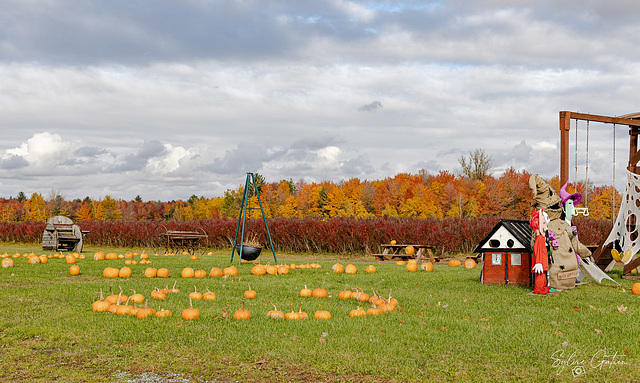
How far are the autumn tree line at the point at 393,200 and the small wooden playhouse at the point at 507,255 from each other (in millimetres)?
24419

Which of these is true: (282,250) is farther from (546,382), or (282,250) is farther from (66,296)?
(546,382)

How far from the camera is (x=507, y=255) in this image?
37.1ft

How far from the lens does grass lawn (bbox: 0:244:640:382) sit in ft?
16.8

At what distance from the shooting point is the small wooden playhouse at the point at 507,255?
11133 mm

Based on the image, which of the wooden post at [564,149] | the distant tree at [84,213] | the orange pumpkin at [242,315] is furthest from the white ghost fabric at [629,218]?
the distant tree at [84,213]

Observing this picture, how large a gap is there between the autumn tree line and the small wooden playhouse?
2442cm

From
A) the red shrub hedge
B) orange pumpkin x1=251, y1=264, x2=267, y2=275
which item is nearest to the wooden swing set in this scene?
orange pumpkin x1=251, y1=264, x2=267, y2=275

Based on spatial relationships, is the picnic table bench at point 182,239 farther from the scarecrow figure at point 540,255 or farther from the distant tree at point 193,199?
the distant tree at point 193,199

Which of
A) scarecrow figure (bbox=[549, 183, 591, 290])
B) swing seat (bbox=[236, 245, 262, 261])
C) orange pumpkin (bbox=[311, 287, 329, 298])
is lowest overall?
orange pumpkin (bbox=[311, 287, 329, 298])

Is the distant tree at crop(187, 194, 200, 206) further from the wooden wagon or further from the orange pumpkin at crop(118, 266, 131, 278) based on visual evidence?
the orange pumpkin at crop(118, 266, 131, 278)

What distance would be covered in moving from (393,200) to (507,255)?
5529 centimetres

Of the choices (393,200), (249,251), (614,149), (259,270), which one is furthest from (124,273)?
(393,200)

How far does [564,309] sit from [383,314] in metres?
3.04

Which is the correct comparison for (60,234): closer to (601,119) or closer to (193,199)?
(601,119)
